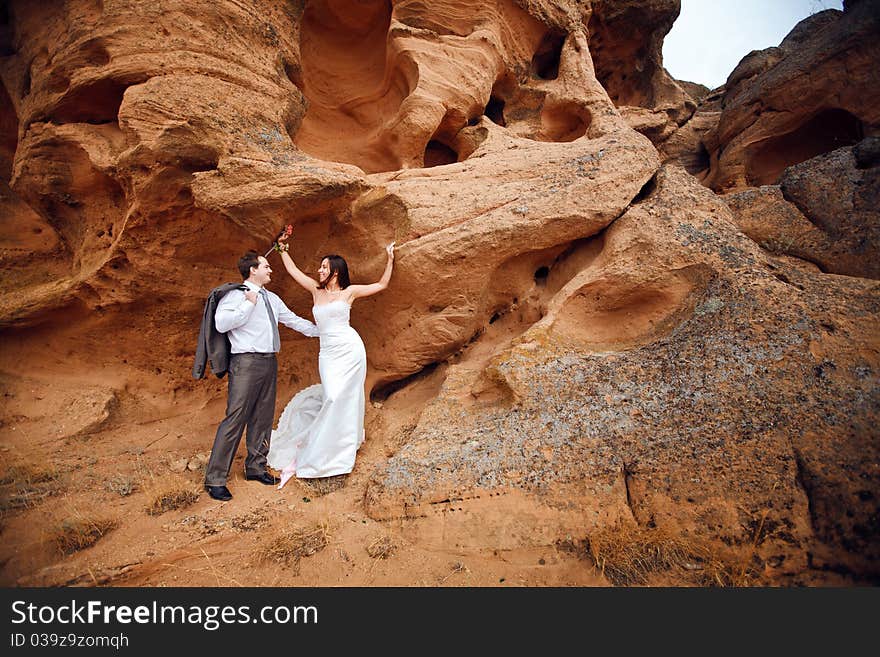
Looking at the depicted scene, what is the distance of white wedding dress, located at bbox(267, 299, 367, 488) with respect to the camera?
11.0 feet

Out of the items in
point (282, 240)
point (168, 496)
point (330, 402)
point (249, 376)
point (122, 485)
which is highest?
point (282, 240)

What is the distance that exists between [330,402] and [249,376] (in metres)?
0.69

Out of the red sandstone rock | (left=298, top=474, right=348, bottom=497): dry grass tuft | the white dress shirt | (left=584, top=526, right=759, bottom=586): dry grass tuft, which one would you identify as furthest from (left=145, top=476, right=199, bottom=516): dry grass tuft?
the red sandstone rock

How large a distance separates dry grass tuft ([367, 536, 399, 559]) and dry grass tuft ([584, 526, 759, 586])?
4.00 ft

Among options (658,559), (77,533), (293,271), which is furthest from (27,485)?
(658,559)

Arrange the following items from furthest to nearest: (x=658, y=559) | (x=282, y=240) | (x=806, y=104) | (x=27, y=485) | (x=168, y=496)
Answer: (x=806, y=104), (x=282, y=240), (x=27, y=485), (x=168, y=496), (x=658, y=559)

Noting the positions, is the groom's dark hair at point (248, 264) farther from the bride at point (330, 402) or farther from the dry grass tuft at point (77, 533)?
the dry grass tuft at point (77, 533)

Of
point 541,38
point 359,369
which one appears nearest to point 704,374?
point 359,369

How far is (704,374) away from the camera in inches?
110

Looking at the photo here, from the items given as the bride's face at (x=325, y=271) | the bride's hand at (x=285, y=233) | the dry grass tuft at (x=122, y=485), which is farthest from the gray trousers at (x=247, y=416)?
the bride's hand at (x=285, y=233)

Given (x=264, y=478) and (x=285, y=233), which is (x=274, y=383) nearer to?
(x=264, y=478)

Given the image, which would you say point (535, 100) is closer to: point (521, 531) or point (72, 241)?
point (521, 531)

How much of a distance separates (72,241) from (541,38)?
6558 mm

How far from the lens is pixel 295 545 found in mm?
2561
